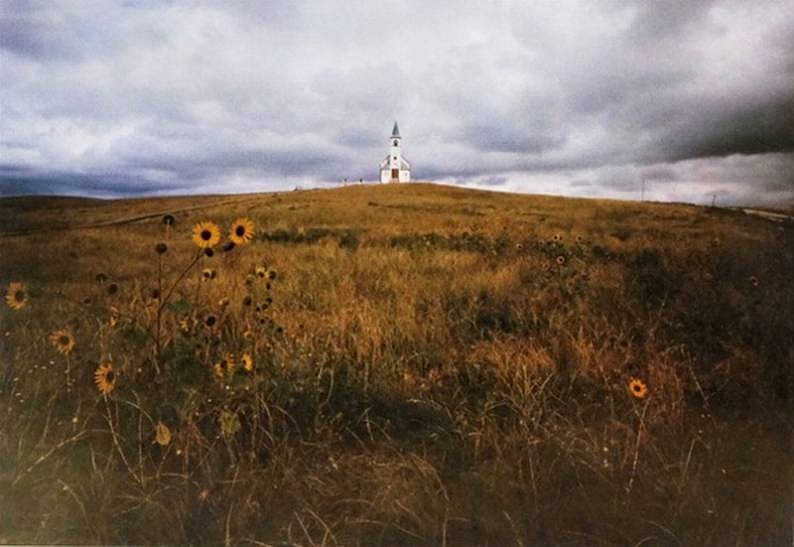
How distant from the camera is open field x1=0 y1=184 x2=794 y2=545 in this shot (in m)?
2.60

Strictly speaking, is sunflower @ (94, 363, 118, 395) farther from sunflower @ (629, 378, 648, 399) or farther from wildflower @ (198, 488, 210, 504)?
sunflower @ (629, 378, 648, 399)

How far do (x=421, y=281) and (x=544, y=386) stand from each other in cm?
91

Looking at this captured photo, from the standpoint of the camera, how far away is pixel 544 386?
277 centimetres

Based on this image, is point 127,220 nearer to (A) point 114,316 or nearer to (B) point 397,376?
(A) point 114,316

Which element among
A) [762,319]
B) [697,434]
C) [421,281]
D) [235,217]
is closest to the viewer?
[697,434]

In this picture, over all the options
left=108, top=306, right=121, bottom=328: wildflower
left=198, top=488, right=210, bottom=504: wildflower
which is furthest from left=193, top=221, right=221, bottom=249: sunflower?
left=198, top=488, right=210, bottom=504: wildflower

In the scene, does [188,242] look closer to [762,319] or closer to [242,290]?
[242,290]

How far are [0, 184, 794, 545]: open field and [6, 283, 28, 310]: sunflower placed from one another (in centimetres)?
7

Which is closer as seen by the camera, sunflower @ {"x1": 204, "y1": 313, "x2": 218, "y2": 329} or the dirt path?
sunflower @ {"x1": 204, "y1": 313, "x2": 218, "y2": 329}

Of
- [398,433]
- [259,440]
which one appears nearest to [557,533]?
[398,433]

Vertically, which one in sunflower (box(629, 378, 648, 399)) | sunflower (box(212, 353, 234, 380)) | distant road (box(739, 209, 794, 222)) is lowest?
sunflower (box(629, 378, 648, 399))

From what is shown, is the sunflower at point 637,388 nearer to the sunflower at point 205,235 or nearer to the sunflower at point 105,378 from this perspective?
the sunflower at point 205,235

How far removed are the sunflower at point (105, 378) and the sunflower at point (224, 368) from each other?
439mm

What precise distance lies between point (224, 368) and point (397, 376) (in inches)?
29.2
